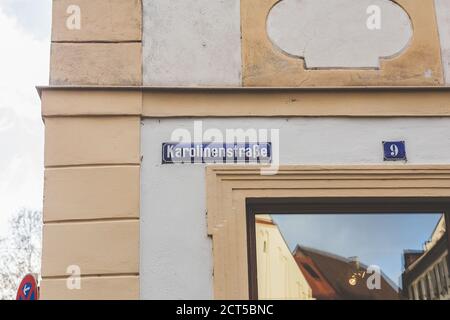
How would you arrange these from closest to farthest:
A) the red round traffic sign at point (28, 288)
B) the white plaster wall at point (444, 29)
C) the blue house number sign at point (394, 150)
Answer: the blue house number sign at point (394, 150) → the white plaster wall at point (444, 29) → the red round traffic sign at point (28, 288)

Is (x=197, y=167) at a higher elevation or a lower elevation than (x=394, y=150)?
lower

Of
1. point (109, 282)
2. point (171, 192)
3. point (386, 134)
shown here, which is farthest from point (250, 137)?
point (109, 282)

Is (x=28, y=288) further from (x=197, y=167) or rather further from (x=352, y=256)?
(x=352, y=256)

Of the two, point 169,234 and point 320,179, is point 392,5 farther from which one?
point 169,234

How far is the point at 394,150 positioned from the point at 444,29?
3.79 feet

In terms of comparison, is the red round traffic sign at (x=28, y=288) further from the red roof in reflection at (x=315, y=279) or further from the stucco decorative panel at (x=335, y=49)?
the stucco decorative panel at (x=335, y=49)

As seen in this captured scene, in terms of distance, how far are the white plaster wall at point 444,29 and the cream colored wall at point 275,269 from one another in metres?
1.83

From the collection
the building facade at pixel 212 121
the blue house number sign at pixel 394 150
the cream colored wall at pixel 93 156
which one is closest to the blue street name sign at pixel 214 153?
the building facade at pixel 212 121

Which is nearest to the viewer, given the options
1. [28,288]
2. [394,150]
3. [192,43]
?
[394,150]

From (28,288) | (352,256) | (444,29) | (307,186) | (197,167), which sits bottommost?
(28,288)

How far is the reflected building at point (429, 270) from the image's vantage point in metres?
4.72

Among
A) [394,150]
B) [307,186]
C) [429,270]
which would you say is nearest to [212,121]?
[307,186]

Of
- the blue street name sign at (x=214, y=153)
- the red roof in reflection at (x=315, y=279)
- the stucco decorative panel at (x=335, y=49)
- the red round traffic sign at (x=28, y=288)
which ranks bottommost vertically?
the red round traffic sign at (x=28, y=288)

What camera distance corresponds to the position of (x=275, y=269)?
15.4ft
